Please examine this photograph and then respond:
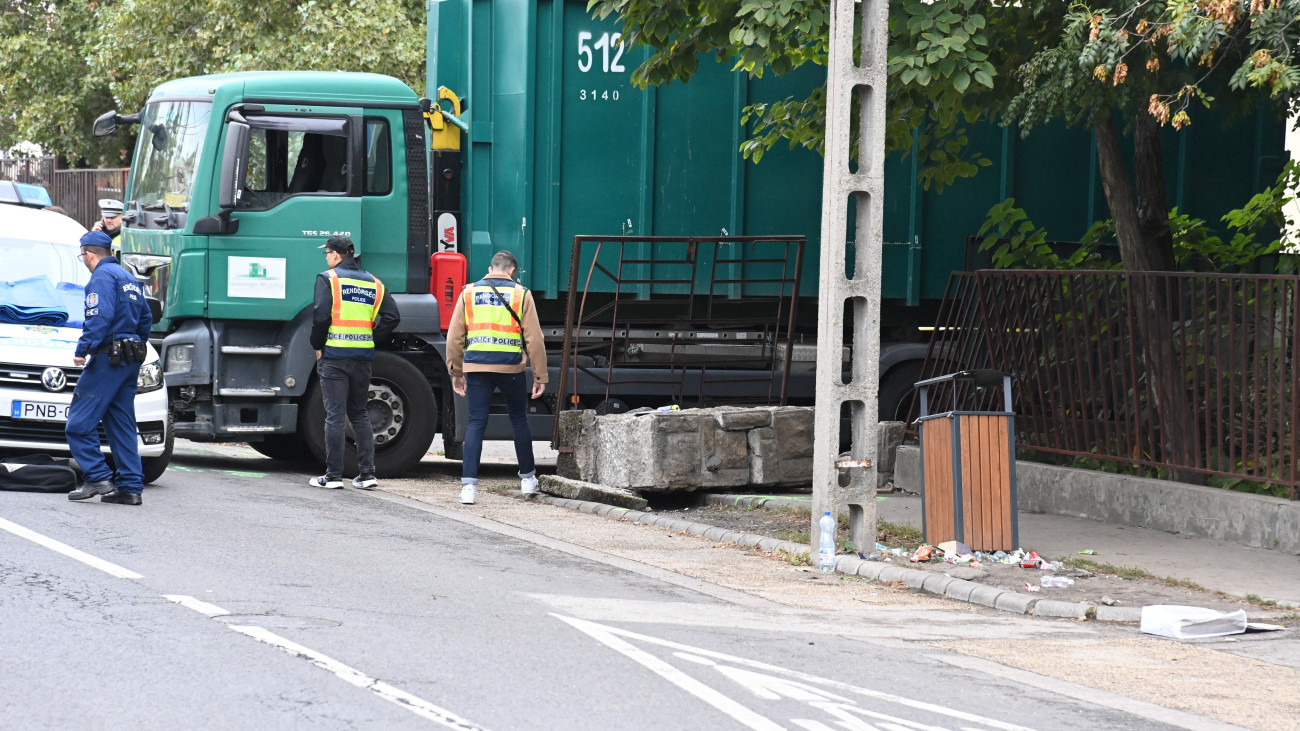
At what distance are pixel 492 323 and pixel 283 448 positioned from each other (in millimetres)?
3168

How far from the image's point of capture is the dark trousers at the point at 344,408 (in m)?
11.1

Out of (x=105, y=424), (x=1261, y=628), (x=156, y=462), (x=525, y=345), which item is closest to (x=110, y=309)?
(x=105, y=424)

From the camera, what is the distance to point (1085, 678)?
19.7 ft

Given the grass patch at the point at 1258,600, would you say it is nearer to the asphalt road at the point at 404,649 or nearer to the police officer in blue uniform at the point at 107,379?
the asphalt road at the point at 404,649

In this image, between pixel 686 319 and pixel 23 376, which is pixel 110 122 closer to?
pixel 23 376

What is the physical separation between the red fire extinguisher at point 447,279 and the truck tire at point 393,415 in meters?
0.50

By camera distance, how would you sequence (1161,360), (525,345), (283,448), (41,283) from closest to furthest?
1. (1161,360)
2. (41,283)
3. (525,345)
4. (283,448)

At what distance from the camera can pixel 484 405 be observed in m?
11.0

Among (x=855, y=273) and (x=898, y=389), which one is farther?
(x=898, y=389)

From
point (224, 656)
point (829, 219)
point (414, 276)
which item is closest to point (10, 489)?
point (414, 276)

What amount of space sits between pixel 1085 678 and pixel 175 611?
3.71m

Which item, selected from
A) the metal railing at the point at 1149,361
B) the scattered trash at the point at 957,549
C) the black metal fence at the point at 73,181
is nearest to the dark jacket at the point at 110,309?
the scattered trash at the point at 957,549

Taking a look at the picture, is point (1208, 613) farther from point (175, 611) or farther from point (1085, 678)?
point (175, 611)

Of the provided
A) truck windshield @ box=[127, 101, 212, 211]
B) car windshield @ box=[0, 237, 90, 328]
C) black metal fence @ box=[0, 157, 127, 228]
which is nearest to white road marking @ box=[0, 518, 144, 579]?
car windshield @ box=[0, 237, 90, 328]
